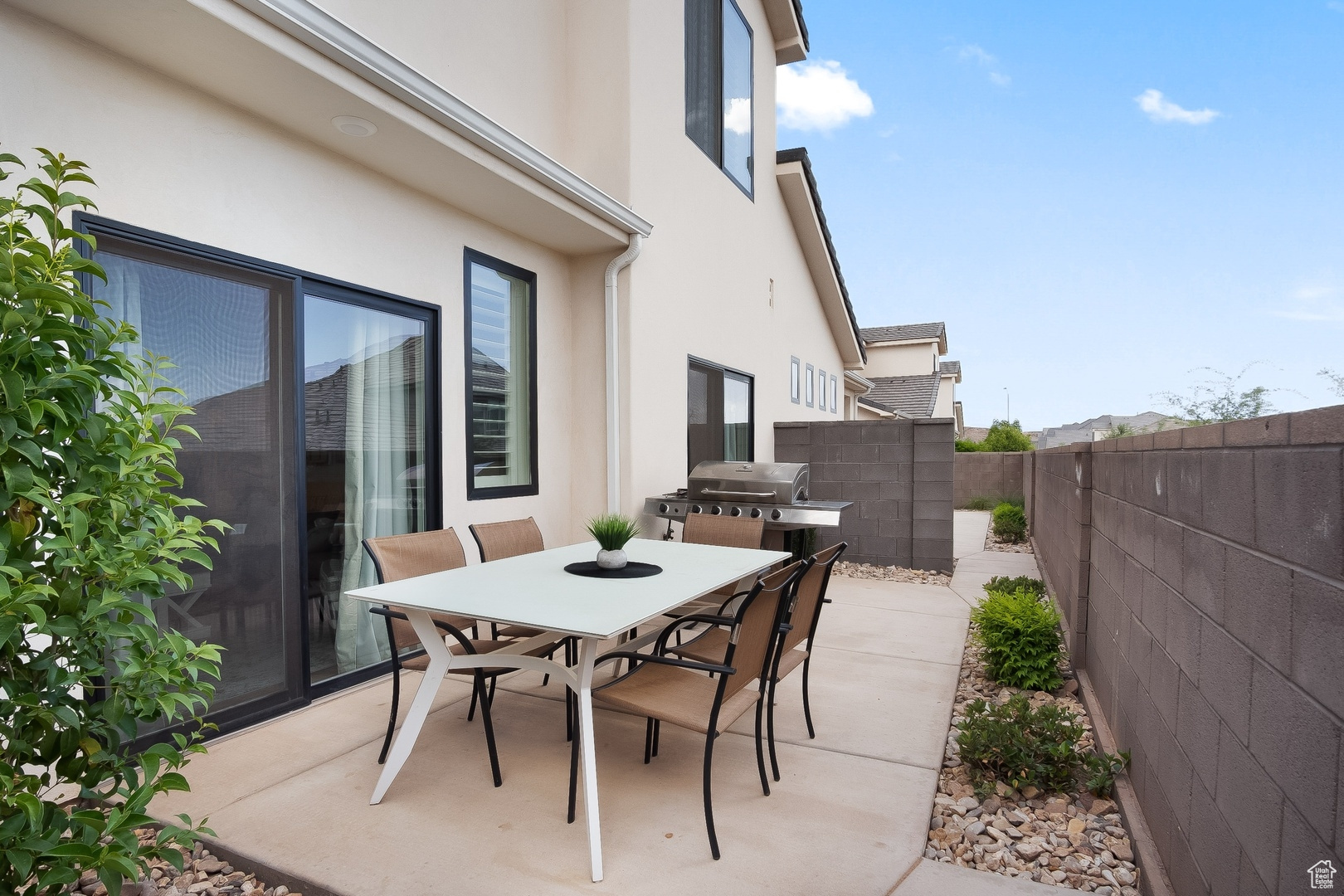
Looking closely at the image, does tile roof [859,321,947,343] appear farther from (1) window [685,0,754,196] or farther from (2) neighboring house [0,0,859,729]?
(2) neighboring house [0,0,859,729]

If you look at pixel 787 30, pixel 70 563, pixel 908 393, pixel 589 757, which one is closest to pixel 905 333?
pixel 908 393

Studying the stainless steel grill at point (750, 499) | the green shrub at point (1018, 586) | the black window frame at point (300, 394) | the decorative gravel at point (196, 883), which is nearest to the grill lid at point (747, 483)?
the stainless steel grill at point (750, 499)

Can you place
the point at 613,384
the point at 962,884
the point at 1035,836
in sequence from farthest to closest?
the point at 613,384
the point at 1035,836
the point at 962,884

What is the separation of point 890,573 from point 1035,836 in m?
4.85

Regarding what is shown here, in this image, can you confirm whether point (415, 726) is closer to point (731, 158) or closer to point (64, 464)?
point (64, 464)

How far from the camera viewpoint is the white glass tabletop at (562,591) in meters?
2.26

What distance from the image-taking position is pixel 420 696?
257 cm

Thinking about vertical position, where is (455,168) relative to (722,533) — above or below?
above

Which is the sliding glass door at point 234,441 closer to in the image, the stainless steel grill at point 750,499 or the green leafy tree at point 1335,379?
the stainless steel grill at point 750,499

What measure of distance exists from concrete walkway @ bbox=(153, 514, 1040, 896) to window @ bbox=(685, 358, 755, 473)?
329 cm

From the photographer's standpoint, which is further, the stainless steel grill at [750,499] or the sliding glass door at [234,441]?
the stainless steel grill at [750,499]

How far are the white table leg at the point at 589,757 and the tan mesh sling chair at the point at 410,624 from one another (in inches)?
20.2

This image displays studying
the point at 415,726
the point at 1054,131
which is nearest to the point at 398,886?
the point at 415,726

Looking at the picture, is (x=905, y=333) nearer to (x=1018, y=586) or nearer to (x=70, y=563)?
(x=1018, y=586)
